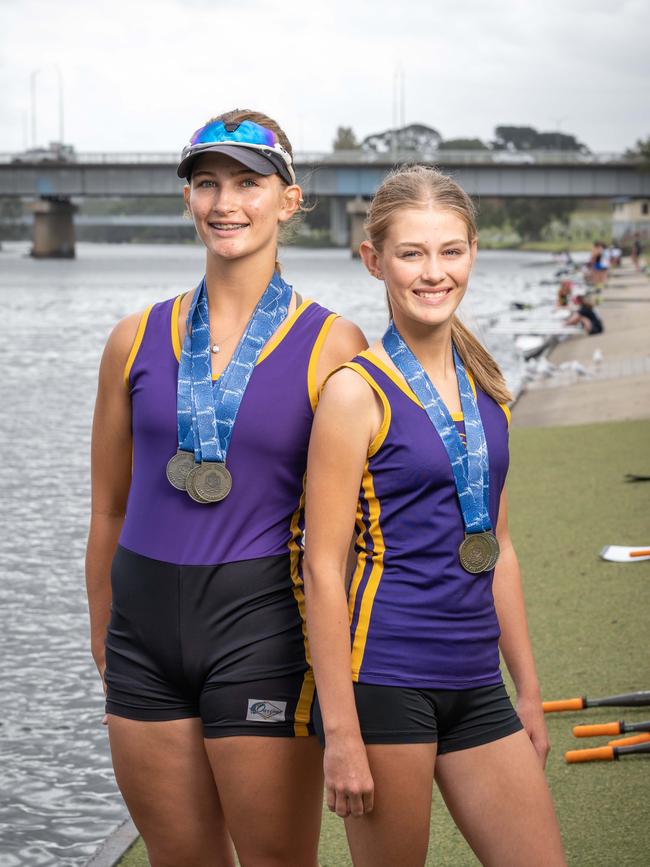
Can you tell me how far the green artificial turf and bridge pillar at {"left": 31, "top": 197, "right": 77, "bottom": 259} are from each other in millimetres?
104313

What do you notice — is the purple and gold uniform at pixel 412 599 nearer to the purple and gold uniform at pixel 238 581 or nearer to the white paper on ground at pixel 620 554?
the purple and gold uniform at pixel 238 581

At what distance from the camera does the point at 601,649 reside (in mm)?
6852

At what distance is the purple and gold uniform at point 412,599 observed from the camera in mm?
2900

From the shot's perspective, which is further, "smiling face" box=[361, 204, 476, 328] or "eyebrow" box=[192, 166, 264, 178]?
"eyebrow" box=[192, 166, 264, 178]

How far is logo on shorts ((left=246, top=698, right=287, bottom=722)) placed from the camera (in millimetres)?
2996


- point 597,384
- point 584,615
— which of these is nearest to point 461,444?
point 584,615

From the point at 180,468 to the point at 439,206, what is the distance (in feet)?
2.76

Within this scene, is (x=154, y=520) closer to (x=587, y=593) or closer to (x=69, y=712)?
(x=69, y=712)

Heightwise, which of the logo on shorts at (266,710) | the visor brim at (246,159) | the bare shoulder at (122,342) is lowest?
the logo on shorts at (266,710)

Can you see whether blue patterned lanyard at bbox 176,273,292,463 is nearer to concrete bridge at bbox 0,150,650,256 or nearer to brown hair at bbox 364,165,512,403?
brown hair at bbox 364,165,512,403

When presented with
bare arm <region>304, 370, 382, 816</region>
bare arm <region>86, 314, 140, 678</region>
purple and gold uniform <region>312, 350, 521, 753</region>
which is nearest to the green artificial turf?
bare arm <region>86, 314, 140, 678</region>

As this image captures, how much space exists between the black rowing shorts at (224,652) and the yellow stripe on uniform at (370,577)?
191mm

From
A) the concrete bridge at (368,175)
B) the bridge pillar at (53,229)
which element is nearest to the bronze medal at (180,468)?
the concrete bridge at (368,175)

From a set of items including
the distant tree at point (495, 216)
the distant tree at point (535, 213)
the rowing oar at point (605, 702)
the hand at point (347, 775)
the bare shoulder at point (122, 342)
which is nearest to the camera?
the hand at point (347, 775)
